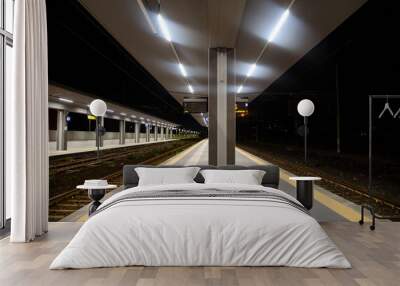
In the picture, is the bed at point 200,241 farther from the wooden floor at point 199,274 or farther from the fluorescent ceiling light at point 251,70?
the fluorescent ceiling light at point 251,70

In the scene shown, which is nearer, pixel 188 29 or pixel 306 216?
pixel 306 216

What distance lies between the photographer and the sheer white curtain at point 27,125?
4.00 meters

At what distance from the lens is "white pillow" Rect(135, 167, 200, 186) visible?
4.75 metres

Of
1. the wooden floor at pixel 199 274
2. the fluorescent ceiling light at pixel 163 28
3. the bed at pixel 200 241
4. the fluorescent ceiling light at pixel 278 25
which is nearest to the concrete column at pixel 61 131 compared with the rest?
the fluorescent ceiling light at pixel 163 28

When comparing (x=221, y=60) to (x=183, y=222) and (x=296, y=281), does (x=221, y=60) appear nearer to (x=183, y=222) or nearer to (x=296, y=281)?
(x=183, y=222)

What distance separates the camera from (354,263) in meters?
3.35

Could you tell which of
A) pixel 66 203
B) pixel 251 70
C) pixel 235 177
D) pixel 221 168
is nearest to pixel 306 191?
pixel 235 177

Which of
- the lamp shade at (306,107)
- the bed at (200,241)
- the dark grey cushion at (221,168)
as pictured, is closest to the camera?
the bed at (200,241)

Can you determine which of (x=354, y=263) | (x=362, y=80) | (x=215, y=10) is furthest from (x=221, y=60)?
(x=362, y=80)

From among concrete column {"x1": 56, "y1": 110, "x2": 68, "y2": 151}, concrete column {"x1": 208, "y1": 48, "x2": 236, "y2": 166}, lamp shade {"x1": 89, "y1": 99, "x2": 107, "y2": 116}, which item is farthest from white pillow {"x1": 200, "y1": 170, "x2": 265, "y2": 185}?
concrete column {"x1": 56, "y1": 110, "x2": 68, "y2": 151}

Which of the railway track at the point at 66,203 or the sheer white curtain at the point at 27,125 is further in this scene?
the railway track at the point at 66,203

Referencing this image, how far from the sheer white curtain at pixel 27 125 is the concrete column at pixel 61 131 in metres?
13.7

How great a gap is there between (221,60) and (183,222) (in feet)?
10.8

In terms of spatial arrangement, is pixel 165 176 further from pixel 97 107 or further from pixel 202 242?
pixel 97 107
